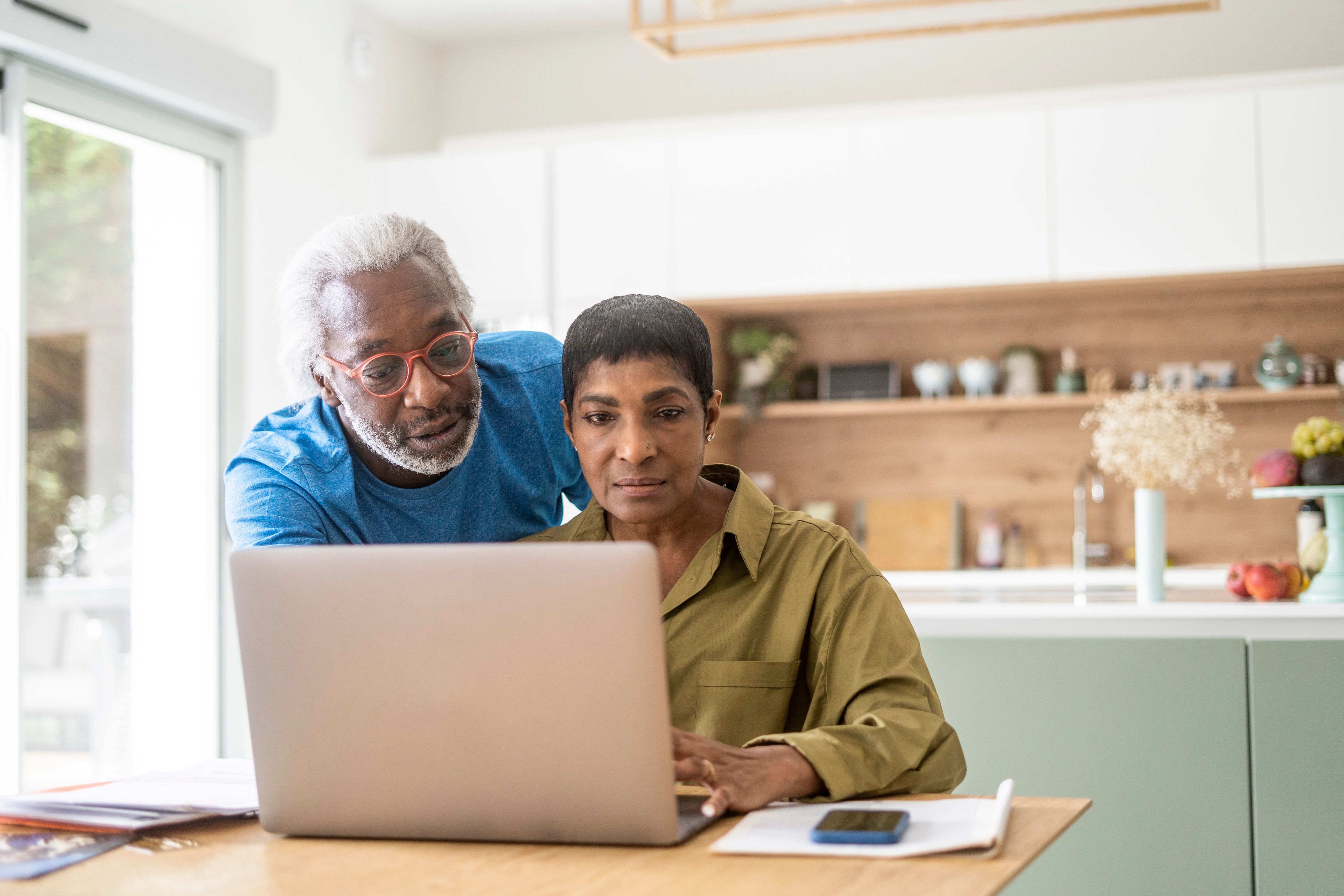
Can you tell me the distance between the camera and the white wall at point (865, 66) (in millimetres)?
4281

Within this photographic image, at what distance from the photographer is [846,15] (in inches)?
108

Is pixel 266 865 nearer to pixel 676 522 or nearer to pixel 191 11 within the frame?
pixel 676 522

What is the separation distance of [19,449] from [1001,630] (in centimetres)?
235

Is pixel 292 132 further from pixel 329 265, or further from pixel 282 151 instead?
pixel 329 265

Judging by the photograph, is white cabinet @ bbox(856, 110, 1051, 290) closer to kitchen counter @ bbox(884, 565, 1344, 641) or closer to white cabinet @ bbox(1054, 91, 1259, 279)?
white cabinet @ bbox(1054, 91, 1259, 279)

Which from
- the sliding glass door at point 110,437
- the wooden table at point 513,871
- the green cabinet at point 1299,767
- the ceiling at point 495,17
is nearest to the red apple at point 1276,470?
the green cabinet at point 1299,767

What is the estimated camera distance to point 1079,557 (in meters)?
4.41

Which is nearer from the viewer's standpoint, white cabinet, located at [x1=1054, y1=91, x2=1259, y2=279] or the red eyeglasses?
the red eyeglasses

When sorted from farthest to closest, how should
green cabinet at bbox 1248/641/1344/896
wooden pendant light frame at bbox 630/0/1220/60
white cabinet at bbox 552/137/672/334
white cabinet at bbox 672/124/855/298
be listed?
1. white cabinet at bbox 552/137/672/334
2. white cabinet at bbox 672/124/855/298
3. green cabinet at bbox 1248/641/1344/896
4. wooden pendant light frame at bbox 630/0/1220/60

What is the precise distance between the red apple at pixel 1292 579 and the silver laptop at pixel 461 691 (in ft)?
7.41

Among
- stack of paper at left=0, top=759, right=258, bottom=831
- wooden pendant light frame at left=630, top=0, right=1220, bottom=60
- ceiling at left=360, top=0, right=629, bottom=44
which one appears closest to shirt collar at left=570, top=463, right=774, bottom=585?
stack of paper at left=0, top=759, right=258, bottom=831

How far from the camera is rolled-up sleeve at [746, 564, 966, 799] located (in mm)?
1193

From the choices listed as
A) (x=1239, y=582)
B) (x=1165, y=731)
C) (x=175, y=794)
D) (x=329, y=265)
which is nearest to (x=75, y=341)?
(x=329, y=265)

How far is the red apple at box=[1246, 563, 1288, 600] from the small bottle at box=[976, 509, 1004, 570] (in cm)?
155
